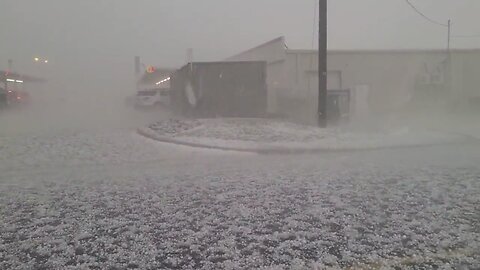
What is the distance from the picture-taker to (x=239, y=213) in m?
4.67

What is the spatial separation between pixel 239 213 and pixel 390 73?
1928 centimetres

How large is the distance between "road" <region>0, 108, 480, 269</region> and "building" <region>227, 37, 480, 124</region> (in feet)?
40.9

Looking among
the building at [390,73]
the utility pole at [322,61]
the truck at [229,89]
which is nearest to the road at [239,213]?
the utility pole at [322,61]

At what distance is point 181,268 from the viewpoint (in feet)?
10.3

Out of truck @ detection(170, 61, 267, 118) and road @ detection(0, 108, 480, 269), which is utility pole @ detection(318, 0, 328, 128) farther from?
road @ detection(0, 108, 480, 269)

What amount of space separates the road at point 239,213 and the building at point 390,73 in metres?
12.5

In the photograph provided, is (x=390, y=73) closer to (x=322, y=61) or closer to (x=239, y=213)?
(x=322, y=61)

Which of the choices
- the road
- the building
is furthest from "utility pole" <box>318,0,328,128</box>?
the building

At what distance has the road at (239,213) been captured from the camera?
3.37 meters

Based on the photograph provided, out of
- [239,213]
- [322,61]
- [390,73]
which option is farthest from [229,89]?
[239,213]

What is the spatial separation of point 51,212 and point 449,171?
6.49 metres

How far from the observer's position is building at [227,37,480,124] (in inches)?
819

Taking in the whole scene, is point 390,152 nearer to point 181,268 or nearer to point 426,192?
point 426,192

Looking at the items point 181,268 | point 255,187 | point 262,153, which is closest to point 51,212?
point 181,268
